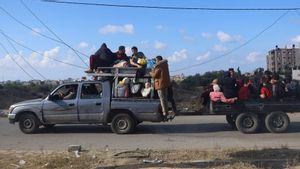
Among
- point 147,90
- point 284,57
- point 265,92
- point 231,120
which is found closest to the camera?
point 147,90

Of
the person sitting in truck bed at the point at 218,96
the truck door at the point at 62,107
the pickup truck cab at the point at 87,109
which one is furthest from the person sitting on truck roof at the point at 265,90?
the truck door at the point at 62,107

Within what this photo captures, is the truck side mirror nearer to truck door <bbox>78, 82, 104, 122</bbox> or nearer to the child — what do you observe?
truck door <bbox>78, 82, 104, 122</bbox>

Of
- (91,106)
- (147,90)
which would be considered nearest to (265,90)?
(147,90)

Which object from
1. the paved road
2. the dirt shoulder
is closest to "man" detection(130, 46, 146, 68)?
the paved road

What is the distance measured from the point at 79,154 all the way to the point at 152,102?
5.15 meters

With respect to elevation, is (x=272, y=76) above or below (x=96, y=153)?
above

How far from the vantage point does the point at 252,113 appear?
1691 centimetres

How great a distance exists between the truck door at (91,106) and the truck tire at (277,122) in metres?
5.06

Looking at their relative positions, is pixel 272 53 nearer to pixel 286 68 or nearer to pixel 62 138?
pixel 286 68

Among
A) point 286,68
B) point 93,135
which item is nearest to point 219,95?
point 93,135

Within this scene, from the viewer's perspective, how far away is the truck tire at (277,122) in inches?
661

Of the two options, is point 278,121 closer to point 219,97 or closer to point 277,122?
point 277,122

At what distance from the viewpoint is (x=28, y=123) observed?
56.3ft

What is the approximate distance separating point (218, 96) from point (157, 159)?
6425 millimetres
